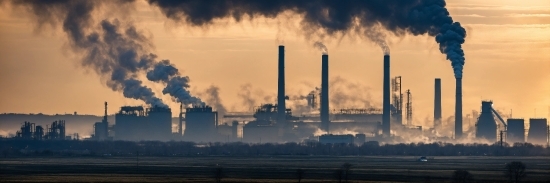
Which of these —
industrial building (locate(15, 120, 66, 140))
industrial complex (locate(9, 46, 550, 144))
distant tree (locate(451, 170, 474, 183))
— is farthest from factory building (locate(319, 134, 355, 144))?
distant tree (locate(451, 170, 474, 183))

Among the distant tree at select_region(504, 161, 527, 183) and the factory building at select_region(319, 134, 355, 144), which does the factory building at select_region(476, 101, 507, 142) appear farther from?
the distant tree at select_region(504, 161, 527, 183)

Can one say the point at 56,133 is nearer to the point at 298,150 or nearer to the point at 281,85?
the point at 281,85

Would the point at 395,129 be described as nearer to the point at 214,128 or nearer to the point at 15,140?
the point at 214,128

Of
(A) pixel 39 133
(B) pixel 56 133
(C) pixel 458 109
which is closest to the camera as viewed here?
(C) pixel 458 109

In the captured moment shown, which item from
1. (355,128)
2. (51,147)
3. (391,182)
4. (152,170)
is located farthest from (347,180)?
(355,128)

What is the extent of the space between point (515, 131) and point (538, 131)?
3309 millimetres

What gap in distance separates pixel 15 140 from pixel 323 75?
135 feet

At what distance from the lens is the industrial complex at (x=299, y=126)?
16850 centimetres

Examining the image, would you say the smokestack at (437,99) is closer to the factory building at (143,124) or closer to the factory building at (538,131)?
the factory building at (538,131)

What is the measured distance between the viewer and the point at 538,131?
566 feet

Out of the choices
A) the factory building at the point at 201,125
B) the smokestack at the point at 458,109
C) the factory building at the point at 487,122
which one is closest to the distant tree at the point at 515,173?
the smokestack at the point at 458,109

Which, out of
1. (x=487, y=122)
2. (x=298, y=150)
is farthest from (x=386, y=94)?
(x=298, y=150)

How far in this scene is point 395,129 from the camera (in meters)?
181

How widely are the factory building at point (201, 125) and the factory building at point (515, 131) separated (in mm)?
38129
